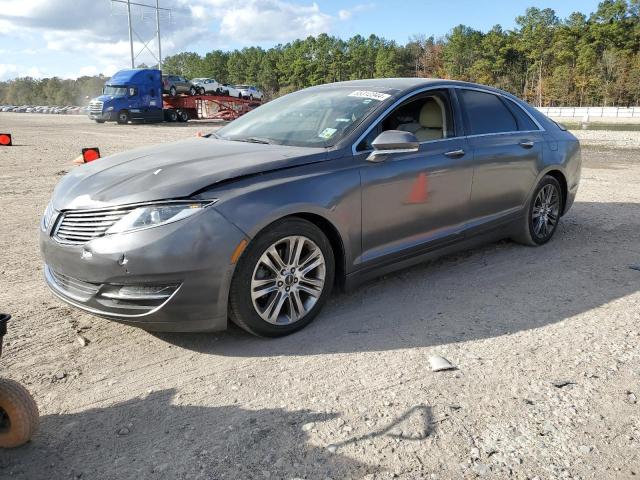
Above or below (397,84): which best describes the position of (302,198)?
below

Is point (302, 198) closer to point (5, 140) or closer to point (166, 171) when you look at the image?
point (166, 171)

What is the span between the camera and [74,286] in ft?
11.2

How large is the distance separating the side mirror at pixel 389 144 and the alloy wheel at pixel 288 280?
2.77ft

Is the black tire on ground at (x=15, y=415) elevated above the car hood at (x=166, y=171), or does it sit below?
below

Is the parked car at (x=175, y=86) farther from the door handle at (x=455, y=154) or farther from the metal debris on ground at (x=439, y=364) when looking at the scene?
the metal debris on ground at (x=439, y=364)

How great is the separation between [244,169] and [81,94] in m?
129

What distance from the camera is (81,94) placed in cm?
11869

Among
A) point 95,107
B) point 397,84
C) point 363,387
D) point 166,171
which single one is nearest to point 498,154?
point 397,84

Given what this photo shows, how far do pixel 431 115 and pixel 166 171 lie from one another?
237 centimetres

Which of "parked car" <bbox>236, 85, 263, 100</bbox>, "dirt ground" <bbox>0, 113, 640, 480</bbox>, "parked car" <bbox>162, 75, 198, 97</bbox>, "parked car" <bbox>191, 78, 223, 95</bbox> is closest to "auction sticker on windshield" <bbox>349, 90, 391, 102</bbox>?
"dirt ground" <bbox>0, 113, 640, 480</bbox>

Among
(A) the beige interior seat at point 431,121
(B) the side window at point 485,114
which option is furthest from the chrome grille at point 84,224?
(B) the side window at point 485,114

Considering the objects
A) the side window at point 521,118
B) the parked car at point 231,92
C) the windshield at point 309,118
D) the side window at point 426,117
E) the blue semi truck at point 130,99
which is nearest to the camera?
the windshield at point 309,118

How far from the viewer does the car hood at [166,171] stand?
331 cm

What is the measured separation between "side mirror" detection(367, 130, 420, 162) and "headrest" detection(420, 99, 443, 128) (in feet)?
2.43
